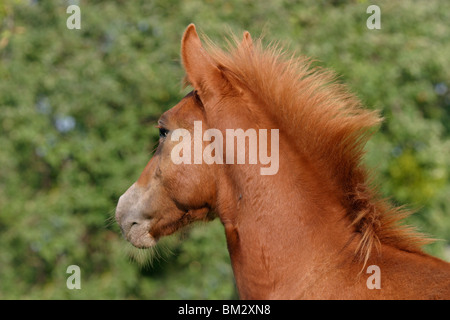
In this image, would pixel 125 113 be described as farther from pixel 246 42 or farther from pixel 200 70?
pixel 200 70

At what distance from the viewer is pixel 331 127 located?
2934mm

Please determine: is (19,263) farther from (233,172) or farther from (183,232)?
(233,172)

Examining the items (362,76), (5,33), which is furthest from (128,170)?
(362,76)

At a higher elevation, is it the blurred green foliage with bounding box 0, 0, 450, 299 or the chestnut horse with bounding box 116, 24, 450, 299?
the blurred green foliage with bounding box 0, 0, 450, 299

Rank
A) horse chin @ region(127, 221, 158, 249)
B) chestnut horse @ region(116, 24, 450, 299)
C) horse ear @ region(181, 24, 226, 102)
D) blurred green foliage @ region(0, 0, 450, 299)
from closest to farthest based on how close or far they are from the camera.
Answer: chestnut horse @ region(116, 24, 450, 299)
horse ear @ region(181, 24, 226, 102)
horse chin @ region(127, 221, 158, 249)
blurred green foliage @ region(0, 0, 450, 299)

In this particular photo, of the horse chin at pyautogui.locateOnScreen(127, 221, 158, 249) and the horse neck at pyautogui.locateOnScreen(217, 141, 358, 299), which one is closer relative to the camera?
the horse neck at pyautogui.locateOnScreen(217, 141, 358, 299)

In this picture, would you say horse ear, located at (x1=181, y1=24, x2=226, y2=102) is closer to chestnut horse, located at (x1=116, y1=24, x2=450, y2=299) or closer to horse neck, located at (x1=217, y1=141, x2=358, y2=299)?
chestnut horse, located at (x1=116, y1=24, x2=450, y2=299)

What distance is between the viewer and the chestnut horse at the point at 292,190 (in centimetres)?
271

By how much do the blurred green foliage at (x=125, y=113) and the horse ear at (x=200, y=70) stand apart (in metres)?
5.58

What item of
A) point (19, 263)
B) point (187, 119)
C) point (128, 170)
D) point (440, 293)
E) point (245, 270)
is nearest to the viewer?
point (440, 293)

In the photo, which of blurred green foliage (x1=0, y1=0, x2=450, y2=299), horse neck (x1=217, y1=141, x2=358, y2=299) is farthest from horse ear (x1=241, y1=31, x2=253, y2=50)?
blurred green foliage (x1=0, y1=0, x2=450, y2=299)

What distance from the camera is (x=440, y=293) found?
8.09 feet

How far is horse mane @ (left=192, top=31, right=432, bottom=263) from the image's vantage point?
9.30 ft

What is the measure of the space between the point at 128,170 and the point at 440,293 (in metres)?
7.01
